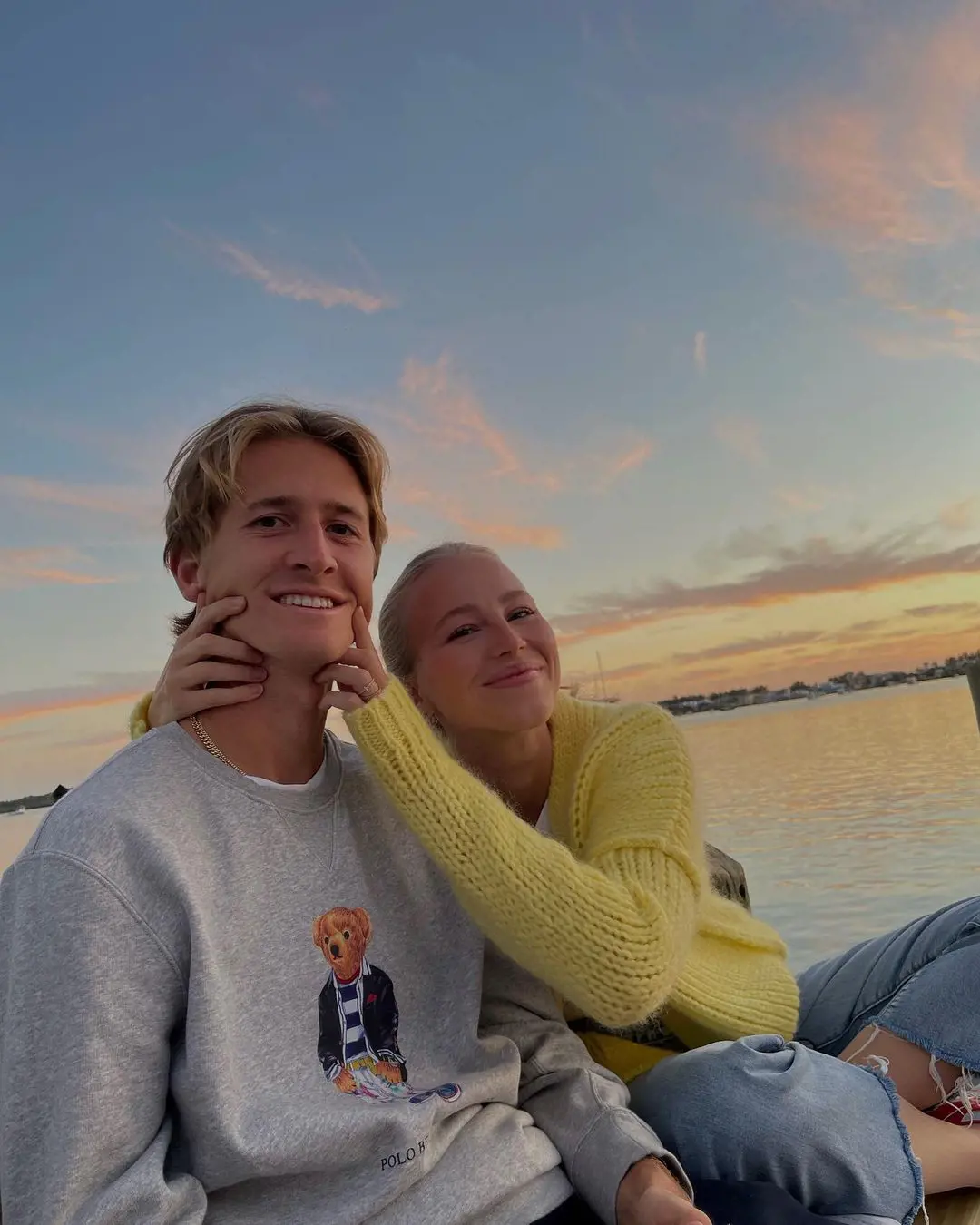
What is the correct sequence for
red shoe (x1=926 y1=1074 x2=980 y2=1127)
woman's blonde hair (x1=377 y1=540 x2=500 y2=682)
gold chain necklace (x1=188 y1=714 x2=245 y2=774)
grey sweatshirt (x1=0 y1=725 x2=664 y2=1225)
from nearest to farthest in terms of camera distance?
grey sweatshirt (x1=0 y1=725 x2=664 y2=1225), gold chain necklace (x1=188 y1=714 x2=245 y2=774), red shoe (x1=926 y1=1074 x2=980 y2=1127), woman's blonde hair (x1=377 y1=540 x2=500 y2=682)

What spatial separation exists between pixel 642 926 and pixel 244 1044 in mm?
733

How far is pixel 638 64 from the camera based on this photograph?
8.66 meters

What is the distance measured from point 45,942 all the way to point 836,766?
52.5 feet

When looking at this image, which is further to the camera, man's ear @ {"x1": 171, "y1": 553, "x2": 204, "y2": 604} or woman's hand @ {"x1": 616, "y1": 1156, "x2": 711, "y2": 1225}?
man's ear @ {"x1": 171, "y1": 553, "x2": 204, "y2": 604}

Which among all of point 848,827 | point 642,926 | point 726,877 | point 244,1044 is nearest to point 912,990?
point 726,877

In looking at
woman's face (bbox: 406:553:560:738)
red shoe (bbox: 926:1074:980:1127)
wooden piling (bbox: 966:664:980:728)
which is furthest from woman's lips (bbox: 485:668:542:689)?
wooden piling (bbox: 966:664:980:728)

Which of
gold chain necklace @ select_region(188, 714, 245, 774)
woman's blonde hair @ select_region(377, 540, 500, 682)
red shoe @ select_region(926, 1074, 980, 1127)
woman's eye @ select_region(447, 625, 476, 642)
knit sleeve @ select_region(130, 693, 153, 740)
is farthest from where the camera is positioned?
woman's blonde hair @ select_region(377, 540, 500, 682)

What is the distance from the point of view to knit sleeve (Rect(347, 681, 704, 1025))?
1715 millimetres

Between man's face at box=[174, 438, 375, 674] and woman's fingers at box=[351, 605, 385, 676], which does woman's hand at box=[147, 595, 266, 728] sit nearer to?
man's face at box=[174, 438, 375, 674]

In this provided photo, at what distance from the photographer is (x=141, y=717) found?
1.95 m

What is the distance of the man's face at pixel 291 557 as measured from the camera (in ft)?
5.65

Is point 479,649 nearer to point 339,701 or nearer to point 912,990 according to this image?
point 339,701

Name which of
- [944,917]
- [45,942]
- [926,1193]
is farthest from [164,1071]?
[944,917]

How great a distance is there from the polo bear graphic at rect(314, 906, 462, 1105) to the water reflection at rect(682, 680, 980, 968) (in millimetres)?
927
